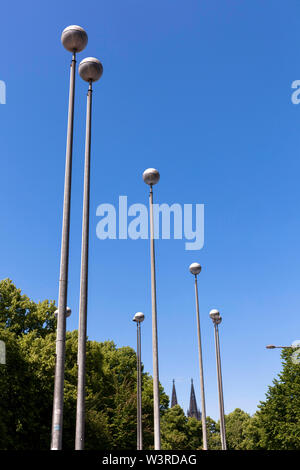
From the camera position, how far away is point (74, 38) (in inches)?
445

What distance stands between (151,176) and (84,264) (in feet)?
22.0

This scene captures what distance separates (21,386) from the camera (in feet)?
116

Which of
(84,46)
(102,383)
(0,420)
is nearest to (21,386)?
(0,420)

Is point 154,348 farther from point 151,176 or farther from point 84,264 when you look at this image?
point 151,176

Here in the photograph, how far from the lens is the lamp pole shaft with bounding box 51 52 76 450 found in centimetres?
866

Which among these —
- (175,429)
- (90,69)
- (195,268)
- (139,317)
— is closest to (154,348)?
(195,268)

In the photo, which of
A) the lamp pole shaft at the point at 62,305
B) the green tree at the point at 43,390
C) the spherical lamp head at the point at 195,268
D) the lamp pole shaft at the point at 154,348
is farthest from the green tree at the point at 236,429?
the lamp pole shaft at the point at 62,305

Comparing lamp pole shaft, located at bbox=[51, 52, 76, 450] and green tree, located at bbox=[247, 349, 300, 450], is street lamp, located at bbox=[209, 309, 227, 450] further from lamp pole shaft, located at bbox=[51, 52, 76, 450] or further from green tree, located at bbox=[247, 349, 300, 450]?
green tree, located at bbox=[247, 349, 300, 450]

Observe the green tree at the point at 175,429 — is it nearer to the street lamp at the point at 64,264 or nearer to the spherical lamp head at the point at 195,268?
the spherical lamp head at the point at 195,268

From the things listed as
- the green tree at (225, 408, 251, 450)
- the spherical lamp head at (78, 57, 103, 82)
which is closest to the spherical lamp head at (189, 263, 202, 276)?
the spherical lamp head at (78, 57, 103, 82)

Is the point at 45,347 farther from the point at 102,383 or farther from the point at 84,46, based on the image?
the point at 84,46

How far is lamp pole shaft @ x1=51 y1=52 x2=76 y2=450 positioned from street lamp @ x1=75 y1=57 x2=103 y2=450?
71 cm

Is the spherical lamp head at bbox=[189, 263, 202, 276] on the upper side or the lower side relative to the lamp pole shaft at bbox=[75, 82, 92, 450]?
upper
